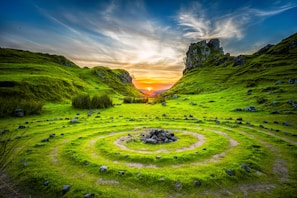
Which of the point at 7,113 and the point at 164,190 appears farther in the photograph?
the point at 7,113

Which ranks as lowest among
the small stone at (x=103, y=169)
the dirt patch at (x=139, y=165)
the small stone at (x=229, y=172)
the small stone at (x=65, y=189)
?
the small stone at (x=65, y=189)

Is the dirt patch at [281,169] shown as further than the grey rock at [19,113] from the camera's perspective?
No

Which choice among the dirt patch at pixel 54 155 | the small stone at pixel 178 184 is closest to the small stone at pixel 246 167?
the small stone at pixel 178 184

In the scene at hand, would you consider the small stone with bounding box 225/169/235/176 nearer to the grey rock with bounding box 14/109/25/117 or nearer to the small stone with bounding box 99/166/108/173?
the small stone with bounding box 99/166/108/173

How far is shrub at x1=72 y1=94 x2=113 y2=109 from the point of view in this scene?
5238 centimetres

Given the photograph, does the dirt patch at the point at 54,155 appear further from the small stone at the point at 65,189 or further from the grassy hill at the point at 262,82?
the grassy hill at the point at 262,82

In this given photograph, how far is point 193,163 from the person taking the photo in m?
14.5

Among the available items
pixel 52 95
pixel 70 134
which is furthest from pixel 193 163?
pixel 52 95

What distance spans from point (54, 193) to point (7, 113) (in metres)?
35.1

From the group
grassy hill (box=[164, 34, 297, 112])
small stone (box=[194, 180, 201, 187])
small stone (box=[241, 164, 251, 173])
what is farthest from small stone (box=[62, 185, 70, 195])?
grassy hill (box=[164, 34, 297, 112])

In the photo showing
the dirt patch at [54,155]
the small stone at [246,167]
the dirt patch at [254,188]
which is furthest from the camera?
the dirt patch at [54,155]

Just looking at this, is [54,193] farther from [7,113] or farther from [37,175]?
[7,113]

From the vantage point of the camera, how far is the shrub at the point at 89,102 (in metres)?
52.4

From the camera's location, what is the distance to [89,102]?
53.7 meters
